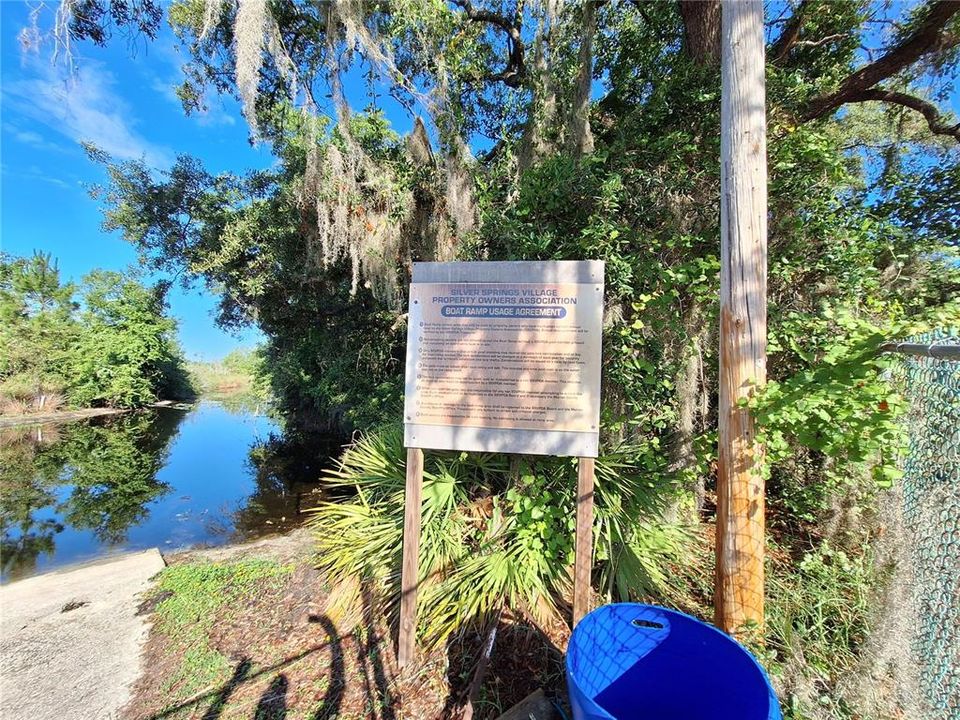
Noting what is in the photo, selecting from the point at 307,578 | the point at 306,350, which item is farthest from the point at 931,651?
the point at 306,350

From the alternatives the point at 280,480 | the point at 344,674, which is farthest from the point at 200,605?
the point at 280,480

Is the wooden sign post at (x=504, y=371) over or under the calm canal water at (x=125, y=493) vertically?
over

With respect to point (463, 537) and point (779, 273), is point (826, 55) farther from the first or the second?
point (463, 537)

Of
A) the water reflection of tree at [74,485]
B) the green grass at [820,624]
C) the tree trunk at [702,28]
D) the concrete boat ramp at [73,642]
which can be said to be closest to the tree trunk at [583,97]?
the tree trunk at [702,28]

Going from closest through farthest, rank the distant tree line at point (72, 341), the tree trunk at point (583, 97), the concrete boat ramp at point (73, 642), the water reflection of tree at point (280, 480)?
1. the concrete boat ramp at point (73, 642)
2. the tree trunk at point (583, 97)
3. the water reflection of tree at point (280, 480)
4. the distant tree line at point (72, 341)

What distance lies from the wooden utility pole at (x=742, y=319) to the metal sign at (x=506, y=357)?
0.65m

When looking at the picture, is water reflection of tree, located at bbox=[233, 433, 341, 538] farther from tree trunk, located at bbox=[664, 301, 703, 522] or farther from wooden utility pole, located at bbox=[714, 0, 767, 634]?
wooden utility pole, located at bbox=[714, 0, 767, 634]

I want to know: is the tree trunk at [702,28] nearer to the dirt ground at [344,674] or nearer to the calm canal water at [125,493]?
the dirt ground at [344,674]

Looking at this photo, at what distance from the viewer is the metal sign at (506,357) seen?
2.32 meters

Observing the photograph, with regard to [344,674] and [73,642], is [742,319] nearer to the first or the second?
[344,674]

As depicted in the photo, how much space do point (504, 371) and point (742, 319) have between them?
49.1 inches

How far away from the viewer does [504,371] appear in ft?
7.93

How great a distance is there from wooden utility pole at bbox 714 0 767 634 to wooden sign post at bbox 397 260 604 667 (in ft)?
2.11

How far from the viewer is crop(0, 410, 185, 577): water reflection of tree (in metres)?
6.58
